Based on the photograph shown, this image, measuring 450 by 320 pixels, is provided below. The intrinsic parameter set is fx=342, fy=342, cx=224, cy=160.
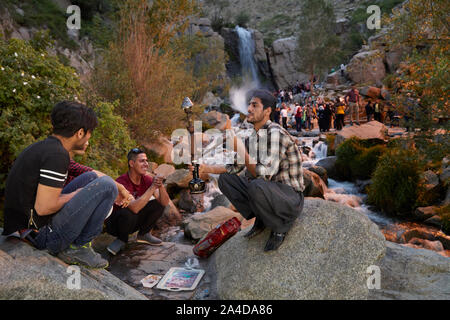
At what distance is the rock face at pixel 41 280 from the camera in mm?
2650

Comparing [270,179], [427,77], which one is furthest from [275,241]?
[427,77]

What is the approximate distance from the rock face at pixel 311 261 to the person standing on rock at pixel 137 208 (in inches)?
48.9

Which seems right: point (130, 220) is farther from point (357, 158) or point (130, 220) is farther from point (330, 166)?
point (330, 166)

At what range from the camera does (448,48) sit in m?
7.70

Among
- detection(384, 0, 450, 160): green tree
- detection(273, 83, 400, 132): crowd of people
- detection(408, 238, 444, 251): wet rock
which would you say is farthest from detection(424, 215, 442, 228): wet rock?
detection(273, 83, 400, 132): crowd of people

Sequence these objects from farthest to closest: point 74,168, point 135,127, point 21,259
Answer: point 135,127, point 74,168, point 21,259

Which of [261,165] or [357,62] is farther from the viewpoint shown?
[357,62]

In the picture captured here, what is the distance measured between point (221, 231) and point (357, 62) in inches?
1084

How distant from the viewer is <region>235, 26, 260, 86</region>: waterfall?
44.2 meters

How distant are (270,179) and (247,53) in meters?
43.6

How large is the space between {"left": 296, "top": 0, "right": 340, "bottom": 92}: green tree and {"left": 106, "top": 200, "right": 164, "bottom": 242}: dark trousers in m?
37.0

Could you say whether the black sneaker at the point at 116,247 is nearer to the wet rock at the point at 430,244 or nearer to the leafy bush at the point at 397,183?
the wet rock at the point at 430,244
